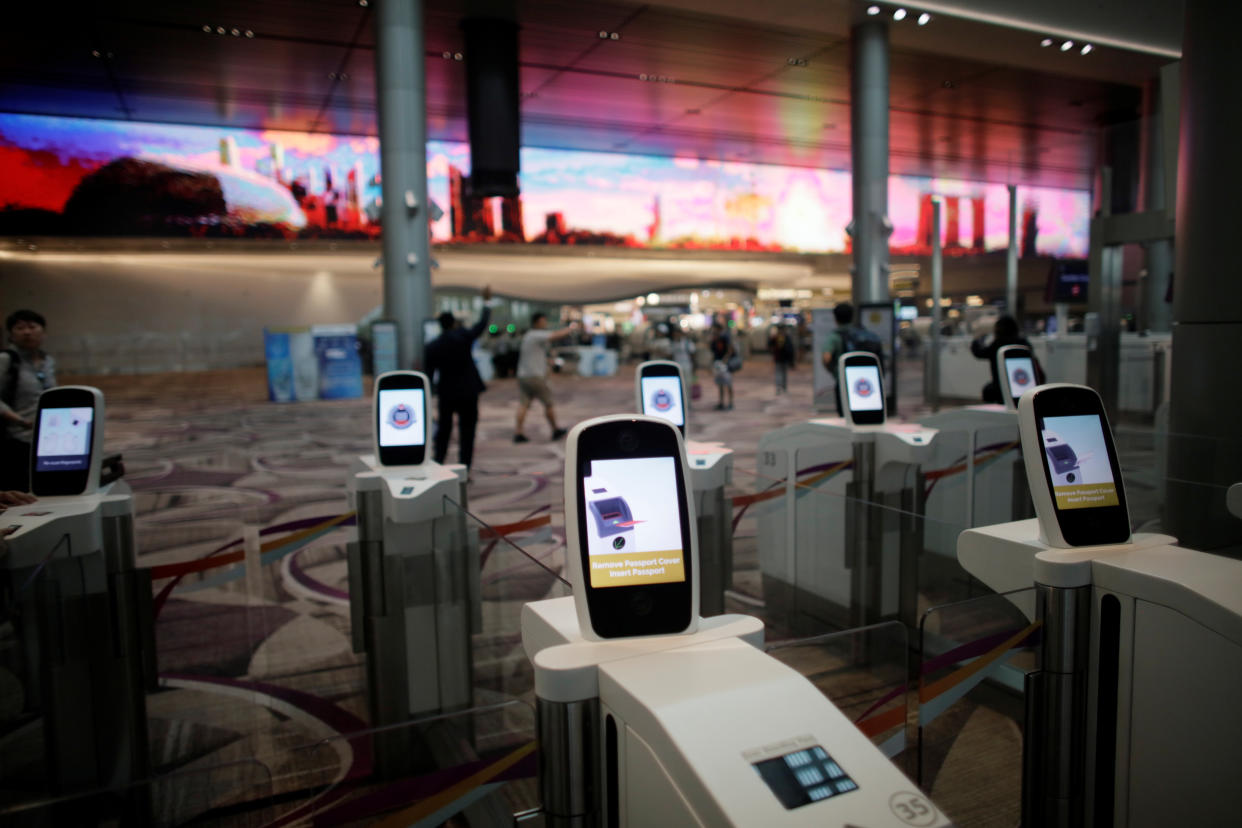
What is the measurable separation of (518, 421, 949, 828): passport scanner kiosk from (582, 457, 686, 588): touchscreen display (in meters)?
0.03

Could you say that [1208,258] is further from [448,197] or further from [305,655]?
[448,197]

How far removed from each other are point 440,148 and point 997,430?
63.5ft

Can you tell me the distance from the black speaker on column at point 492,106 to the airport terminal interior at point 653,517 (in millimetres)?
90

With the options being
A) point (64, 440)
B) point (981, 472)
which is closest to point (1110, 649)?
point (981, 472)

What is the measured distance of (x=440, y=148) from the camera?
2255 centimetres

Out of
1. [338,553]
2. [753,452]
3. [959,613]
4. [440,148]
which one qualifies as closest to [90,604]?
[338,553]

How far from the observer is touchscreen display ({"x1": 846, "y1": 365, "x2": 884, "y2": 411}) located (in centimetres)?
559

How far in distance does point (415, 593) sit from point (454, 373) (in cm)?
479

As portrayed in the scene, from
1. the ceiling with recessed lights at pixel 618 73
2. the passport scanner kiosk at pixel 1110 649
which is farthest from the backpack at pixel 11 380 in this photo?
the ceiling with recessed lights at pixel 618 73

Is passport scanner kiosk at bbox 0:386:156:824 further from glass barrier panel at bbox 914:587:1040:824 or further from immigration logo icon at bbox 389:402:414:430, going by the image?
glass barrier panel at bbox 914:587:1040:824

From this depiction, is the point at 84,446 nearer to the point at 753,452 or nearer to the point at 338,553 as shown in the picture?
the point at 338,553

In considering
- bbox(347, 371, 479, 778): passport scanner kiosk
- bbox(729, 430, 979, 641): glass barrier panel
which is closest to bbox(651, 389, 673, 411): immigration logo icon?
bbox(729, 430, 979, 641): glass barrier panel

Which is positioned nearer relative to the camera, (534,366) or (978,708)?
(978,708)

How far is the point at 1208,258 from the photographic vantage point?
15.1 ft
